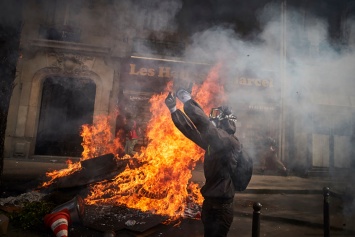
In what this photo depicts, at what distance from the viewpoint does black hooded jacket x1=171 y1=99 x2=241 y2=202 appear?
2609 millimetres

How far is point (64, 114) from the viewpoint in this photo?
38.5ft

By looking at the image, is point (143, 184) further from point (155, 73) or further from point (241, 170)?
point (155, 73)

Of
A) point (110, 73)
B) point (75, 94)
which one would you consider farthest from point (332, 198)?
point (75, 94)

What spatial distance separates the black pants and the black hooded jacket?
0.08 metres

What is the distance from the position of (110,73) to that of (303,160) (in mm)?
9851

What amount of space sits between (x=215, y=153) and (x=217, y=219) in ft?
2.25

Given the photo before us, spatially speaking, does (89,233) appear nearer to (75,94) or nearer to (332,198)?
(332,198)

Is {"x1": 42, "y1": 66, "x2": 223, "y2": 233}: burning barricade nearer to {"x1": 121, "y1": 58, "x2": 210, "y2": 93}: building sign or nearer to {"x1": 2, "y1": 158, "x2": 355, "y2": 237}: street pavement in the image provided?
{"x1": 2, "y1": 158, "x2": 355, "y2": 237}: street pavement

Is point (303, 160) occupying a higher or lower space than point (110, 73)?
lower

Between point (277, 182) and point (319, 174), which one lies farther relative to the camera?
point (319, 174)

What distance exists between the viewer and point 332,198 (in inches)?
270

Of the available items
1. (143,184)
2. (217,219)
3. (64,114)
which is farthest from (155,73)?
(217,219)

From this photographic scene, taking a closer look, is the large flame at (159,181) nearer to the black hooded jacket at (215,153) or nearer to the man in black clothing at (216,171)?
the man in black clothing at (216,171)

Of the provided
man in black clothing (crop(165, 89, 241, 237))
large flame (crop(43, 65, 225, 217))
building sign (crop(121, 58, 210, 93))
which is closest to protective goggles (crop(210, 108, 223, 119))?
man in black clothing (crop(165, 89, 241, 237))
